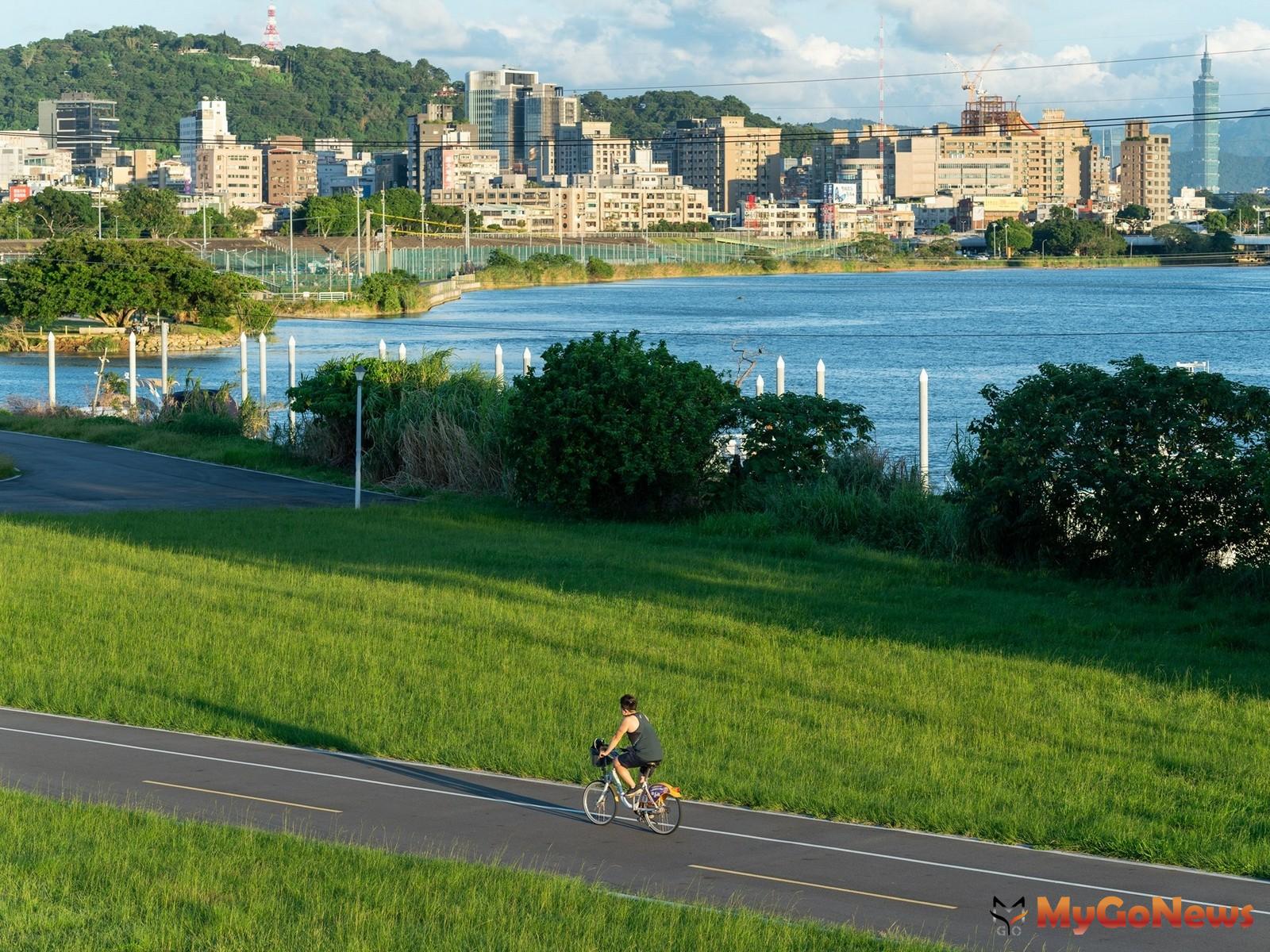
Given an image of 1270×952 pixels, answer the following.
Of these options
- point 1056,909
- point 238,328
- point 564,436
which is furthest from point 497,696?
point 238,328

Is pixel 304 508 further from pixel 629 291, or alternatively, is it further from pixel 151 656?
pixel 629 291

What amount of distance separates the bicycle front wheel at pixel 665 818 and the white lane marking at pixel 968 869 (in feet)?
0.86

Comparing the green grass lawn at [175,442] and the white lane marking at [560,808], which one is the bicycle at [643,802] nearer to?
the white lane marking at [560,808]

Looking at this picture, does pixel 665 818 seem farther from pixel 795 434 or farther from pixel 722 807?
pixel 795 434

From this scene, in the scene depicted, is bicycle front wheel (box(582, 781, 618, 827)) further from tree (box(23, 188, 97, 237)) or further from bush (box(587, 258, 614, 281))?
bush (box(587, 258, 614, 281))

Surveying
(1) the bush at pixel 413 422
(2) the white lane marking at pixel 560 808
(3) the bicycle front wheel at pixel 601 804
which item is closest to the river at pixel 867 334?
(1) the bush at pixel 413 422

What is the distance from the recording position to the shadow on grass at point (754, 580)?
19203 millimetres

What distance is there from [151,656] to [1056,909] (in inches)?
439

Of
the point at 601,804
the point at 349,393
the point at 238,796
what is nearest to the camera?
the point at 601,804

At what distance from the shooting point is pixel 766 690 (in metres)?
16.6

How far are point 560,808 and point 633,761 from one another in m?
1.26

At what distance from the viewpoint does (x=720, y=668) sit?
17.6m

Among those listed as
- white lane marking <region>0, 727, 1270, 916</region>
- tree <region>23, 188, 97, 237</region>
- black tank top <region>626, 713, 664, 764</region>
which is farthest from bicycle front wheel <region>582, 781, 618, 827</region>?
tree <region>23, 188, 97, 237</region>

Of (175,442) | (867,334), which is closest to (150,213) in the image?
(867,334)
